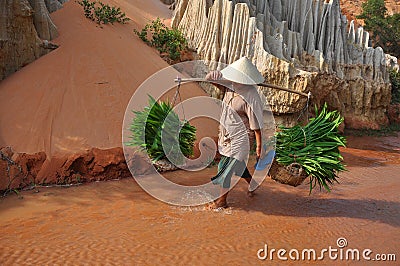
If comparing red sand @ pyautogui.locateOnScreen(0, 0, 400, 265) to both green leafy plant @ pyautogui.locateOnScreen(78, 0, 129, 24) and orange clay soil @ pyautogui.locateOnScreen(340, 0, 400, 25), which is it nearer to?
green leafy plant @ pyautogui.locateOnScreen(78, 0, 129, 24)

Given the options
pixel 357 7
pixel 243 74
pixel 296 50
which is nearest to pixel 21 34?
pixel 243 74

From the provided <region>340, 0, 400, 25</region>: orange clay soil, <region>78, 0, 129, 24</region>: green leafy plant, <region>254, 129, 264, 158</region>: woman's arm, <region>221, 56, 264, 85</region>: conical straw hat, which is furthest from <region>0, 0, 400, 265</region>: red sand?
<region>340, 0, 400, 25</region>: orange clay soil

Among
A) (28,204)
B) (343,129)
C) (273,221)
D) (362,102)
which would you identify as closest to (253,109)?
(273,221)

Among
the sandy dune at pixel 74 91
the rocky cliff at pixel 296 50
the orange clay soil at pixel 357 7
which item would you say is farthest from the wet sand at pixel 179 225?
the orange clay soil at pixel 357 7

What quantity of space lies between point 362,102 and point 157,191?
7919mm

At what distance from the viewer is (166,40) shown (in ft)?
28.7

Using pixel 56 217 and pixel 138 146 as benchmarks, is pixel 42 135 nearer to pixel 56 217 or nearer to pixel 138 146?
pixel 138 146

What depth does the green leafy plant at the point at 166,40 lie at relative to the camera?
8555mm

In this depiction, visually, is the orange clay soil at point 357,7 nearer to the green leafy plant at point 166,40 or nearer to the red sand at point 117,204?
the green leafy plant at point 166,40

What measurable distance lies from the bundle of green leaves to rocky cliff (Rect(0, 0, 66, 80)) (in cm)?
438

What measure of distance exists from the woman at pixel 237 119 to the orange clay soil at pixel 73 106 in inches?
72.6

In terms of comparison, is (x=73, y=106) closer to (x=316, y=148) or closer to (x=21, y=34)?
(x=21, y=34)

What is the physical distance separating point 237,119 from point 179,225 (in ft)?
4.32

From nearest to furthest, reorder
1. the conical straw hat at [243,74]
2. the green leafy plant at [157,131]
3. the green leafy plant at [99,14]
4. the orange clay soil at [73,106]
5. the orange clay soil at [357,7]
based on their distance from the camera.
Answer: the conical straw hat at [243,74] → the orange clay soil at [73,106] → the green leafy plant at [157,131] → the green leafy plant at [99,14] → the orange clay soil at [357,7]
